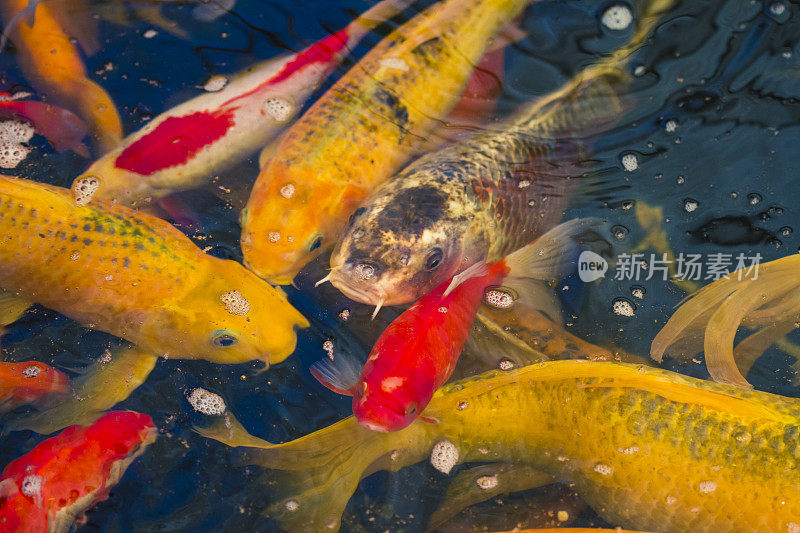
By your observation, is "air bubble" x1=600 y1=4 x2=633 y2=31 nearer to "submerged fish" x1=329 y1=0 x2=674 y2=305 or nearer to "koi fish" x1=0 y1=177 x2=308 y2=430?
"submerged fish" x1=329 y1=0 x2=674 y2=305

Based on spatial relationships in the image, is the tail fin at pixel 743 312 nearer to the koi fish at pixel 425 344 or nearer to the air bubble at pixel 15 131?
the koi fish at pixel 425 344

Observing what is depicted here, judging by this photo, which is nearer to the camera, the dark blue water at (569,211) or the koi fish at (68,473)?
the koi fish at (68,473)

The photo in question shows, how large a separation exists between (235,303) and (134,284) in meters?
0.46

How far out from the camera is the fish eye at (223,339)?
2453 mm

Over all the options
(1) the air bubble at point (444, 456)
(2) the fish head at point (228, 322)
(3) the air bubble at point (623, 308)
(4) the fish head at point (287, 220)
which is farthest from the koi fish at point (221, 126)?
(3) the air bubble at point (623, 308)

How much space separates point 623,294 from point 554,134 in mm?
925

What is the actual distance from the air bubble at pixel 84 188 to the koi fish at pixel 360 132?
81cm

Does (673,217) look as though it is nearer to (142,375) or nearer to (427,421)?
(427,421)

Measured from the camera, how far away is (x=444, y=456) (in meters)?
2.48

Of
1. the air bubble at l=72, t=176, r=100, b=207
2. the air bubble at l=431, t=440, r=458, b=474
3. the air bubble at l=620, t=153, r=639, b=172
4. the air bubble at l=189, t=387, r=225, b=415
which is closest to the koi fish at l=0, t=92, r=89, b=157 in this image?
the air bubble at l=72, t=176, r=100, b=207

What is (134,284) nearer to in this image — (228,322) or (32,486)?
(228,322)

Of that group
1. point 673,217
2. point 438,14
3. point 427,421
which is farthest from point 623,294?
point 438,14

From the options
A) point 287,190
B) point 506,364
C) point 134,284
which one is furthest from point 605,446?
point 134,284

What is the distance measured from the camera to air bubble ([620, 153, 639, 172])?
9.44 ft
